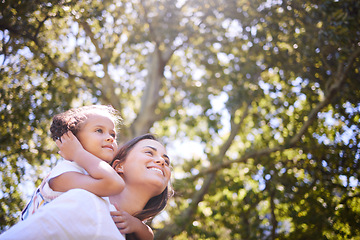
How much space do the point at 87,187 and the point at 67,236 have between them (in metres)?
0.38

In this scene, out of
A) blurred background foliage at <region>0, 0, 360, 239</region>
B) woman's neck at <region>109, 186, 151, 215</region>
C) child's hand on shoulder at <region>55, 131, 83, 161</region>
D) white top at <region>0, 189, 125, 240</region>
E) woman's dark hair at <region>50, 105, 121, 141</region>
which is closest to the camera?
white top at <region>0, 189, 125, 240</region>

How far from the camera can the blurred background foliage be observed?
6605 millimetres

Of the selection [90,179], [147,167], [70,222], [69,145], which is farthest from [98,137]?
[70,222]

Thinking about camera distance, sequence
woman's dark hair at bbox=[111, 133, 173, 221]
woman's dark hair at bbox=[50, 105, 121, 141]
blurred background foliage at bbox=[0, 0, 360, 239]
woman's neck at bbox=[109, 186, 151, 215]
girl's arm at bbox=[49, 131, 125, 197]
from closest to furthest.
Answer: girl's arm at bbox=[49, 131, 125, 197] < woman's dark hair at bbox=[50, 105, 121, 141] < woman's neck at bbox=[109, 186, 151, 215] < woman's dark hair at bbox=[111, 133, 173, 221] < blurred background foliage at bbox=[0, 0, 360, 239]

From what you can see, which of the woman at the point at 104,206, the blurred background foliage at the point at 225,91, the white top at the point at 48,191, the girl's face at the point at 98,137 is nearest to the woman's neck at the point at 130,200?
the woman at the point at 104,206

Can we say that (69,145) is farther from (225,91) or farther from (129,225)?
(225,91)

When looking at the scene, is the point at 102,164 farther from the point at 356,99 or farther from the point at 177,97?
the point at 177,97

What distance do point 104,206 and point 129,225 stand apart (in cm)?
48

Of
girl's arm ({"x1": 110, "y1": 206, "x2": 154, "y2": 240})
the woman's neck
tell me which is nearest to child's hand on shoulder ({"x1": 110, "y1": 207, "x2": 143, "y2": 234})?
girl's arm ({"x1": 110, "y1": 206, "x2": 154, "y2": 240})

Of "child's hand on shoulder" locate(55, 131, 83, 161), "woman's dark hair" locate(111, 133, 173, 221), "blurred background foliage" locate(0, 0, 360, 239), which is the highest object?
"child's hand on shoulder" locate(55, 131, 83, 161)

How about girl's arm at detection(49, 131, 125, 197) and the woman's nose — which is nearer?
girl's arm at detection(49, 131, 125, 197)

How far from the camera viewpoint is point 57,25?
22.6ft

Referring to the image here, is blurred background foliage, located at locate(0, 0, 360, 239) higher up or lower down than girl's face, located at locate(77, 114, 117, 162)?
lower down

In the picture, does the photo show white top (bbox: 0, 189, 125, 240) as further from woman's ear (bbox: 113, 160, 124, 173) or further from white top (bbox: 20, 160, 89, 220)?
woman's ear (bbox: 113, 160, 124, 173)
